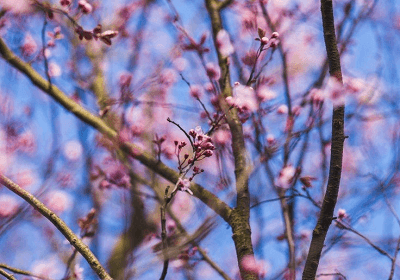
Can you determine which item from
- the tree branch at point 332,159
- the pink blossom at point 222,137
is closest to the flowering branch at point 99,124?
the pink blossom at point 222,137

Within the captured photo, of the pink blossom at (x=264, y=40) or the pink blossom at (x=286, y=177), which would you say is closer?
the pink blossom at (x=264, y=40)

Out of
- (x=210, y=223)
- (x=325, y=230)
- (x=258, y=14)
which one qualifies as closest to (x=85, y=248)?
(x=210, y=223)

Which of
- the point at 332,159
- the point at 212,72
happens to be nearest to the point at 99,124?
the point at 212,72

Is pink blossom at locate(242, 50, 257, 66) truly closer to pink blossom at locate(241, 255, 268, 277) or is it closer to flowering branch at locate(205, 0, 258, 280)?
flowering branch at locate(205, 0, 258, 280)

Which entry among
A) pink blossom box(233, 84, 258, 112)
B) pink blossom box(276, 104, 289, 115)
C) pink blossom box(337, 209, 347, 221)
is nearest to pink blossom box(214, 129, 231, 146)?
pink blossom box(233, 84, 258, 112)

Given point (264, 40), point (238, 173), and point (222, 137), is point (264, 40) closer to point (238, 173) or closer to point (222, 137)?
point (238, 173)

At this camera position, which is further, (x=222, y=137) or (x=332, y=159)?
(x=222, y=137)

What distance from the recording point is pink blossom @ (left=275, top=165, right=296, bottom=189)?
9.25 feet

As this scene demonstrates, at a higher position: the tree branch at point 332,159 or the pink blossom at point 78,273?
the tree branch at point 332,159

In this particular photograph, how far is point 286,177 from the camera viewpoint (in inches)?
112

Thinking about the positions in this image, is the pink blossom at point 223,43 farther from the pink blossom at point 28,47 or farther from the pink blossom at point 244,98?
the pink blossom at point 28,47

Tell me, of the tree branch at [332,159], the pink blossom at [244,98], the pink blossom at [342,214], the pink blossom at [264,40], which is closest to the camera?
the tree branch at [332,159]

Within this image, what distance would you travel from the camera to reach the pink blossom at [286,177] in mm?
2820

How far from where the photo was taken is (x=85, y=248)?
5.69 feet
